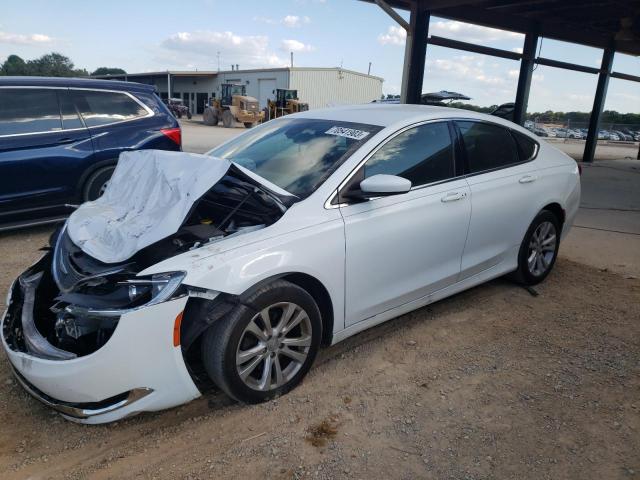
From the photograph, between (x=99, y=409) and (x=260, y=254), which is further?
(x=260, y=254)

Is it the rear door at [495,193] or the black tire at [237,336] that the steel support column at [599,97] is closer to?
the rear door at [495,193]

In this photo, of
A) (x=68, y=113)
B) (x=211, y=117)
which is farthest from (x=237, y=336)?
(x=211, y=117)

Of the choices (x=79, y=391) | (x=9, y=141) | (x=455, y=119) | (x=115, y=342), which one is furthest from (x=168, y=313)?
(x=9, y=141)

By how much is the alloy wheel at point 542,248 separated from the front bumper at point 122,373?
125 inches

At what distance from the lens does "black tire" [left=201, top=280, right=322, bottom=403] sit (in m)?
2.37

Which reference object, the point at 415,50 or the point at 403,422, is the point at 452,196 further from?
the point at 415,50

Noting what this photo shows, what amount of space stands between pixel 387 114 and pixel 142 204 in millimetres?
1781

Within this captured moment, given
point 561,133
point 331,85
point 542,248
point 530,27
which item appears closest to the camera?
point 542,248

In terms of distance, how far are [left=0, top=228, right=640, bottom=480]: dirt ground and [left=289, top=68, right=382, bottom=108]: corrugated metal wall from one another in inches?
1510

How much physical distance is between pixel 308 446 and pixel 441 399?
2.78 feet

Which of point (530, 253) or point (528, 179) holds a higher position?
point (528, 179)

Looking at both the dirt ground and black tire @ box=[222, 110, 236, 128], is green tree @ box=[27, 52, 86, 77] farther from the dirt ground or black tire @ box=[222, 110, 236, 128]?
the dirt ground

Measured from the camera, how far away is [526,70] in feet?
42.9

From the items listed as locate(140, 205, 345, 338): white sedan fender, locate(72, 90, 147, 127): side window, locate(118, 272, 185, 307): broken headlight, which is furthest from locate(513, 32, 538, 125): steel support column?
locate(118, 272, 185, 307): broken headlight
